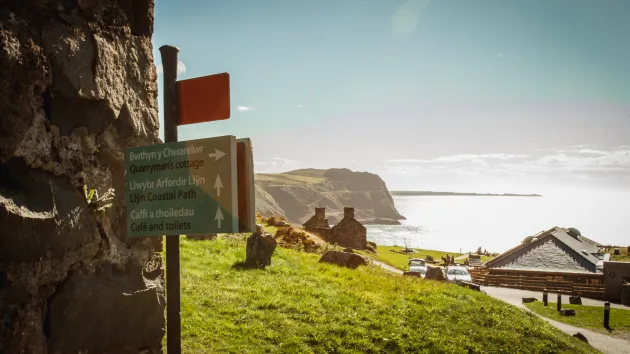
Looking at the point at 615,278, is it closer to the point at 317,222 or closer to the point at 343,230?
the point at 343,230

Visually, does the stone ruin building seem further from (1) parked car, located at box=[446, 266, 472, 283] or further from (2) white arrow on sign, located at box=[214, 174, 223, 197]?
(2) white arrow on sign, located at box=[214, 174, 223, 197]

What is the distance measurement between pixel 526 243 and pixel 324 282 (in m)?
33.5

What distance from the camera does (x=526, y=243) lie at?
41.6 m

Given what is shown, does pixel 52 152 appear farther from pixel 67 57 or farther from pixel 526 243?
pixel 526 243

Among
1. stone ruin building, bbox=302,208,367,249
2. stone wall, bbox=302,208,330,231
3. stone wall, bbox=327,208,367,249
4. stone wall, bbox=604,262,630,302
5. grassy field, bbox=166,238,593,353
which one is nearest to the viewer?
grassy field, bbox=166,238,593,353

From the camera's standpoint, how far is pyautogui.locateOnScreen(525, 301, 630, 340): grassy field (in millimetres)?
18781

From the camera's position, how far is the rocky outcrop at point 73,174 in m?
2.95

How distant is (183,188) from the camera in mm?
3406

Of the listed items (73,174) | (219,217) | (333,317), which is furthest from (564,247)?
(73,174)

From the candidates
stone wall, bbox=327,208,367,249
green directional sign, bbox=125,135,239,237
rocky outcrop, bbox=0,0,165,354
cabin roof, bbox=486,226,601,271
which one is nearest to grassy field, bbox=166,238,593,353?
rocky outcrop, bbox=0,0,165,354

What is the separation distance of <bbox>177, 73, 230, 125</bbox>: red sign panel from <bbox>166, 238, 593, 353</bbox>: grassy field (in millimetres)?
5376

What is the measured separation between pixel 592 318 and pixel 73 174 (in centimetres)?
2471

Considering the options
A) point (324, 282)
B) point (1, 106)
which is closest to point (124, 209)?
point (1, 106)

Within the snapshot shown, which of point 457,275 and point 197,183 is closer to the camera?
point 197,183
